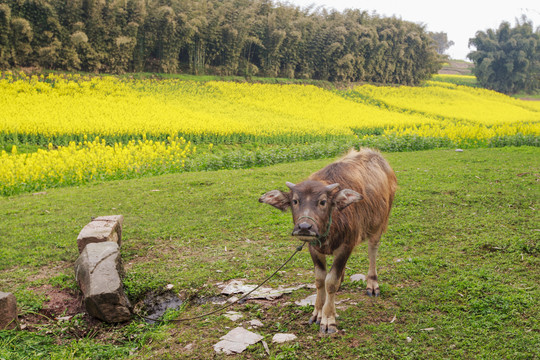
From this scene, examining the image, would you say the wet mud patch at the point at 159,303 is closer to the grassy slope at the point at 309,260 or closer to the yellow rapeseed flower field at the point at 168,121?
the grassy slope at the point at 309,260

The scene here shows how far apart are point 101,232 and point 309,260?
2.72m

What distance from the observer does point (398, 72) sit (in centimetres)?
3881

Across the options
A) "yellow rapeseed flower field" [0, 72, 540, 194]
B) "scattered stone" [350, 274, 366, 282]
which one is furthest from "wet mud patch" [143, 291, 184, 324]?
"yellow rapeseed flower field" [0, 72, 540, 194]

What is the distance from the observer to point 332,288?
3688 millimetres

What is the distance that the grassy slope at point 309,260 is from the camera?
11.8 feet

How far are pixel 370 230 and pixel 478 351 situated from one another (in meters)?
1.45

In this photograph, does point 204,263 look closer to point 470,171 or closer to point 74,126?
point 470,171

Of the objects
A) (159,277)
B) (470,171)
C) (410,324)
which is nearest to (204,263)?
(159,277)

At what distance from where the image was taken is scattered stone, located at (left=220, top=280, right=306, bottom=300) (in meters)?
4.49

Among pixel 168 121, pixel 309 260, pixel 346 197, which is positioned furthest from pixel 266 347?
pixel 168 121

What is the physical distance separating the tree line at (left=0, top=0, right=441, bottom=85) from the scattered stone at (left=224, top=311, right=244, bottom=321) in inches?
840

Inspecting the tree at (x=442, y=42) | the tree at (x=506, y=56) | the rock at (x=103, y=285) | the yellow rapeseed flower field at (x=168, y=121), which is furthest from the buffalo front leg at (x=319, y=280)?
the tree at (x=442, y=42)

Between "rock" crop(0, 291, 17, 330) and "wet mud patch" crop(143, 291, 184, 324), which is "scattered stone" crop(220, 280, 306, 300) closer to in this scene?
"wet mud patch" crop(143, 291, 184, 324)

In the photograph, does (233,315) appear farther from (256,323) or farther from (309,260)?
(309,260)
